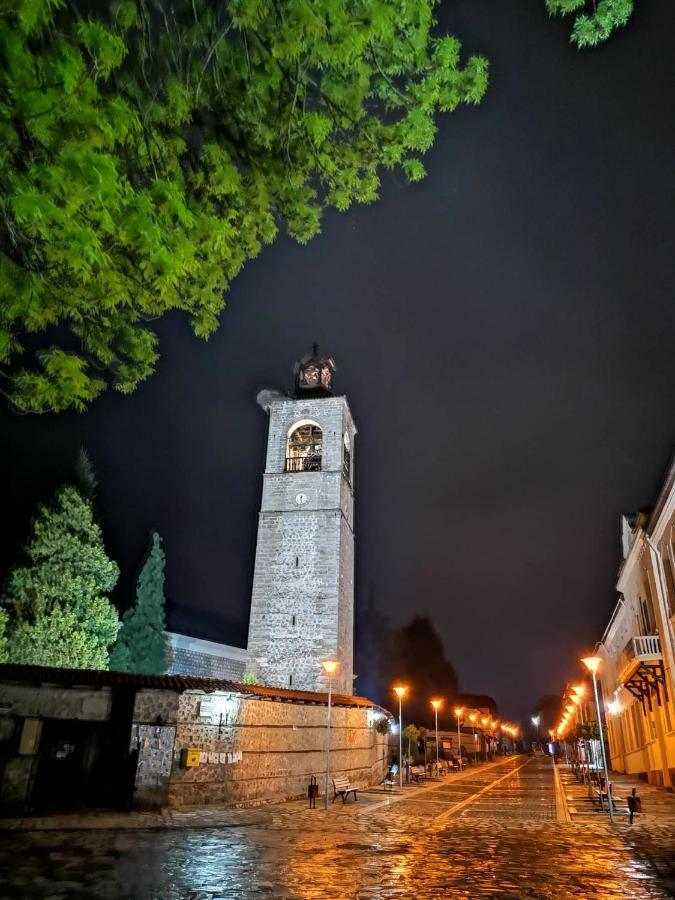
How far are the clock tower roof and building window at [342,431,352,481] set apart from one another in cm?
343

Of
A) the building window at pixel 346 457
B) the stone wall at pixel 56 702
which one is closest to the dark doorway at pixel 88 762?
the stone wall at pixel 56 702

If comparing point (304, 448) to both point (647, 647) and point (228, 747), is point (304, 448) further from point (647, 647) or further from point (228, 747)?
point (228, 747)

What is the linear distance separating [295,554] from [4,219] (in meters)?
28.0

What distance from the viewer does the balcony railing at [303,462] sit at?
34875 millimetres

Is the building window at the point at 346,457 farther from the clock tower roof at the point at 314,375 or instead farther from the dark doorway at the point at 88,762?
the dark doorway at the point at 88,762

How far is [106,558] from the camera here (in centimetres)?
2467

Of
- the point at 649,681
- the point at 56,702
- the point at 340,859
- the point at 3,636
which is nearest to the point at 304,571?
the point at 3,636

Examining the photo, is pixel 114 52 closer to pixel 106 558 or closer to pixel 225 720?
pixel 225 720

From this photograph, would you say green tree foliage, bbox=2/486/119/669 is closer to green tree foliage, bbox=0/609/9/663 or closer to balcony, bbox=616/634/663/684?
green tree foliage, bbox=0/609/9/663

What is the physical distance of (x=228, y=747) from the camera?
14.2 meters

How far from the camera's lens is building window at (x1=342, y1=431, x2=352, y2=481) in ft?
115

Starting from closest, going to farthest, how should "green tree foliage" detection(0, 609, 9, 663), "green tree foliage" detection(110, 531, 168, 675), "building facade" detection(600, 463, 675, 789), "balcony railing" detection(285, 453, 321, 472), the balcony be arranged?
1. "building facade" detection(600, 463, 675, 789)
2. the balcony
3. "green tree foliage" detection(0, 609, 9, 663)
4. "green tree foliage" detection(110, 531, 168, 675)
5. "balcony railing" detection(285, 453, 321, 472)

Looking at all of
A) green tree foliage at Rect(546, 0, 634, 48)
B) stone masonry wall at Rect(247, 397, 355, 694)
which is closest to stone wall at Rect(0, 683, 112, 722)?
green tree foliage at Rect(546, 0, 634, 48)

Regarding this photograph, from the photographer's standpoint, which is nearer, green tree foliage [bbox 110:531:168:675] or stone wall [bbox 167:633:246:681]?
green tree foliage [bbox 110:531:168:675]
